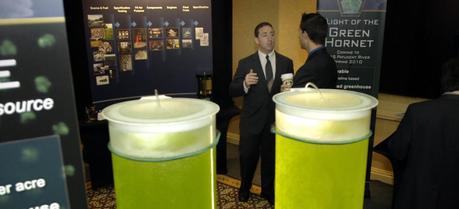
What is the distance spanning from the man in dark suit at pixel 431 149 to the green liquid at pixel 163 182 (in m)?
1.68

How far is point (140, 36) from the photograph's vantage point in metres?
3.75

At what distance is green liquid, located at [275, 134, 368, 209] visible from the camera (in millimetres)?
1213

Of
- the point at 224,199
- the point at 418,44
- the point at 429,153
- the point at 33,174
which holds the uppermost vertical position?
the point at 418,44

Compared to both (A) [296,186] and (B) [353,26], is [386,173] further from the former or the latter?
(A) [296,186]

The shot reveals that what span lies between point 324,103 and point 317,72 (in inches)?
59.4

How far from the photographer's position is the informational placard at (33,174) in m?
0.96

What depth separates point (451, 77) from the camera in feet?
7.38

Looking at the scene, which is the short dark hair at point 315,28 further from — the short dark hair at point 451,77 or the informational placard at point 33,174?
the informational placard at point 33,174

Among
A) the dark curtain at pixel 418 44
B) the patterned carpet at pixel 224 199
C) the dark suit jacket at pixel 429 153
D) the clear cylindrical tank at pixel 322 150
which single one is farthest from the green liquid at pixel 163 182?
the dark curtain at pixel 418 44

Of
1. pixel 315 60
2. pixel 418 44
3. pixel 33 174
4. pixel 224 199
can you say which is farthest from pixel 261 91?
pixel 33 174

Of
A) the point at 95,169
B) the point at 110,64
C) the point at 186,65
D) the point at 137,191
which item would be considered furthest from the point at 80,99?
the point at 137,191

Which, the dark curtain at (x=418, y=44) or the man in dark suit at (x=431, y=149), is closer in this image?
the man in dark suit at (x=431, y=149)

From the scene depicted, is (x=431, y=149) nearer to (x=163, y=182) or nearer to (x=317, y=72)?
(x=317, y=72)

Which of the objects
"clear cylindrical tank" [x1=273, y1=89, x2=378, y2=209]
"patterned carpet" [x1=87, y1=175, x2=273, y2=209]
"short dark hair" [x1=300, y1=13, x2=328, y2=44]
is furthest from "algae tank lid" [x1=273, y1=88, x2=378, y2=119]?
"patterned carpet" [x1=87, y1=175, x2=273, y2=209]
